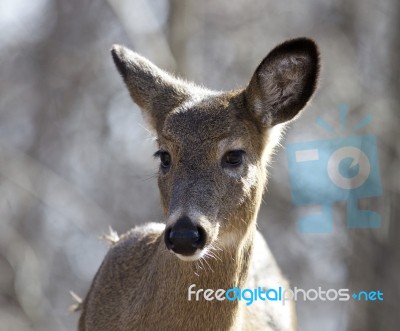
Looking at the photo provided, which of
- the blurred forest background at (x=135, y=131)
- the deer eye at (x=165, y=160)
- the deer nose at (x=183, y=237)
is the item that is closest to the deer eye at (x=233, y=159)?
the deer eye at (x=165, y=160)

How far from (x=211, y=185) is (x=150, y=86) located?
1330 mm

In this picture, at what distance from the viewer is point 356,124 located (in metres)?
16.5

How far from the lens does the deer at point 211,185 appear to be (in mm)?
5613

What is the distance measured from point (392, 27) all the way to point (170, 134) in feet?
36.8

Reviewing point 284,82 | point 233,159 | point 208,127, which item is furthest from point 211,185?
point 284,82

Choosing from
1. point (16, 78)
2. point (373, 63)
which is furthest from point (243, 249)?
point (16, 78)

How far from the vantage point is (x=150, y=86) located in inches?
263

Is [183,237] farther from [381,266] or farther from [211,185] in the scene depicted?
[381,266]

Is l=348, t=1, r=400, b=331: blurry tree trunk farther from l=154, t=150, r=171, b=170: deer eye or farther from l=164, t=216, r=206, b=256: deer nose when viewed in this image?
l=164, t=216, r=206, b=256: deer nose

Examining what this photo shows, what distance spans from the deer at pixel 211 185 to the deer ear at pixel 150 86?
0.5 inches

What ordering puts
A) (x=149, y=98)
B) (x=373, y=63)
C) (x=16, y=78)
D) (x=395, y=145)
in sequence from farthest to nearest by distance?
1. (x=16, y=78)
2. (x=373, y=63)
3. (x=395, y=145)
4. (x=149, y=98)

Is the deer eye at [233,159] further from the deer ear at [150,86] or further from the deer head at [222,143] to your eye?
the deer ear at [150,86]

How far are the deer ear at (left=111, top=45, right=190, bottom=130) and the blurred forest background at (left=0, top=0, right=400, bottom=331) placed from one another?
7381 mm

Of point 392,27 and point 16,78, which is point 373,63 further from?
point 16,78
